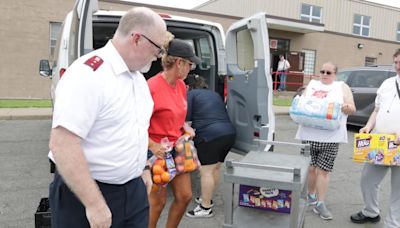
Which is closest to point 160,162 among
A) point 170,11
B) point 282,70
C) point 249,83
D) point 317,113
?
point 249,83

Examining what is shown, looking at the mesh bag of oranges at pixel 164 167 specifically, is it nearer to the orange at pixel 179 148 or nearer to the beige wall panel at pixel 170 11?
the orange at pixel 179 148

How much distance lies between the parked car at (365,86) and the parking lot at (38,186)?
4.86 feet

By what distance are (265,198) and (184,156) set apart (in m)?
0.73

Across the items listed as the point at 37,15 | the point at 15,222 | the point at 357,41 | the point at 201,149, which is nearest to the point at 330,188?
→ the point at 201,149

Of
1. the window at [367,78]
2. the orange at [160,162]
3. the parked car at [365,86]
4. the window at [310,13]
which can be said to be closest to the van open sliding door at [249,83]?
the orange at [160,162]

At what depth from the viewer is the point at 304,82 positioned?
65.6 feet

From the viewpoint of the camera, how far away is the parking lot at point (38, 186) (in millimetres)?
3805

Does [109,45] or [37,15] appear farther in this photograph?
[37,15]

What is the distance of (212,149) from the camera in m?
3.78

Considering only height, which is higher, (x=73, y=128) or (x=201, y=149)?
(x=73, y=128)

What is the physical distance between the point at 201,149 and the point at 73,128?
2374 mm

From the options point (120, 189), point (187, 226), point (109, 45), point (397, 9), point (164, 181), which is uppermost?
point (397, 9)

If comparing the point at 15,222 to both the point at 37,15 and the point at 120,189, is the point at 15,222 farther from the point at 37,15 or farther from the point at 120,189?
the point at 37,15

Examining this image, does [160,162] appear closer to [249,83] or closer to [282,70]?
[249,83]
